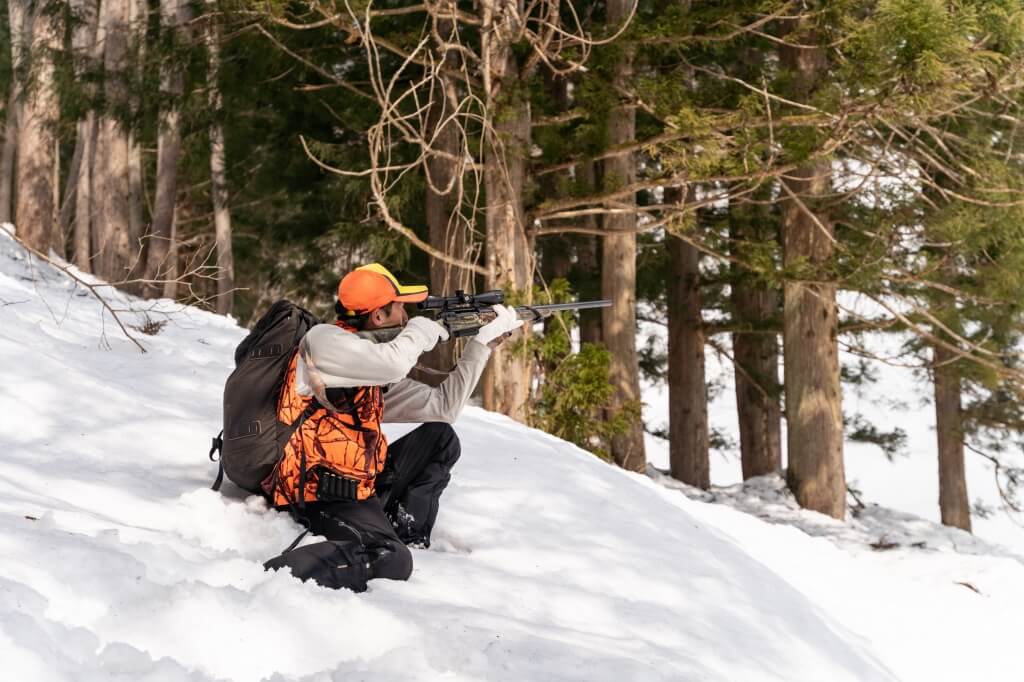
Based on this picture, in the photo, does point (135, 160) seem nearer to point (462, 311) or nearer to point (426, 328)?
point (462, 311)

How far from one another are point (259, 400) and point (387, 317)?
24.5 inches

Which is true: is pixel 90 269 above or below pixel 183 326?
above

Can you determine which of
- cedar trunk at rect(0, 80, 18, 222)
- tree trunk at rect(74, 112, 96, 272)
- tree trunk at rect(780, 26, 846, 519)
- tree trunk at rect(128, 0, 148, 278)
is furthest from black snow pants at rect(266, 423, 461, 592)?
cedar trunk at rect(0, 80, 18, 222)

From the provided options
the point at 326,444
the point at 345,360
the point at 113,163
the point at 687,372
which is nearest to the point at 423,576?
the point at 326,444

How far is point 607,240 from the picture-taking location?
452 inches

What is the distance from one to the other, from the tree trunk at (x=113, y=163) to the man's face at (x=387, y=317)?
8.71 meters

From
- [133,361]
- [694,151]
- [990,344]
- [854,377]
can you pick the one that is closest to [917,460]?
[854,377]

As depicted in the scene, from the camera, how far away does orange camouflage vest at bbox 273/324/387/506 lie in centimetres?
411

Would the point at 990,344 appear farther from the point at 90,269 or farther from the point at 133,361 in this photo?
the point at 90,269

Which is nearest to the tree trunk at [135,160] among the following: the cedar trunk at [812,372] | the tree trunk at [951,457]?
the cedar trunk at [812,372]

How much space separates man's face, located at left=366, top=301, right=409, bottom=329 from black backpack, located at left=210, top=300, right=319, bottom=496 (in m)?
0.29

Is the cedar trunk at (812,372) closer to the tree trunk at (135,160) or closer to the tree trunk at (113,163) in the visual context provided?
the tree trunk at (135,160)

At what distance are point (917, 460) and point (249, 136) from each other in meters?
47.9

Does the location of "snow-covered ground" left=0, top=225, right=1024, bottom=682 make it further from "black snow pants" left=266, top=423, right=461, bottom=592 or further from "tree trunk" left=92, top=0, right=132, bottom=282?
"tree trunk" left=92, top=0, right=132, bottom=282
